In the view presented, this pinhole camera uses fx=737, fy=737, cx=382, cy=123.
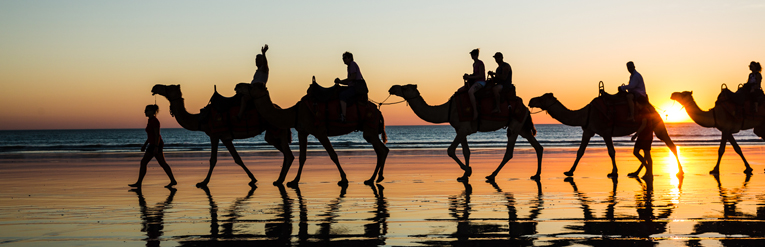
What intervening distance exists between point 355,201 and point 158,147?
15.9 ft

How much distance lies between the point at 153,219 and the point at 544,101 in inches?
403

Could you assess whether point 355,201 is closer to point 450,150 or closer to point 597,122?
point 450,150

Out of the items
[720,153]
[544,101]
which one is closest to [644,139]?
[544,101]

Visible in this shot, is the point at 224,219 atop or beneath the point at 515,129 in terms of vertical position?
beneath

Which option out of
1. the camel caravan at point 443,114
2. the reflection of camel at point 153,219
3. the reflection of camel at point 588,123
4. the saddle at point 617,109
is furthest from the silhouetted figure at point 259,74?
the saddle at point 617,109

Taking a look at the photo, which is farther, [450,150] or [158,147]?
[450,150]

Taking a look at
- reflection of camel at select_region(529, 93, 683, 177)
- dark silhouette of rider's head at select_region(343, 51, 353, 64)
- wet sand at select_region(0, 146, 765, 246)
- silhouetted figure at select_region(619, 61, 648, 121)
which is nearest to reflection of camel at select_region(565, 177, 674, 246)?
wet sand at select_region(0, 146, 765, 246)

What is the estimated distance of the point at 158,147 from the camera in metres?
13.6

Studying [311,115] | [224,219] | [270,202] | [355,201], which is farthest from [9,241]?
[311,115]

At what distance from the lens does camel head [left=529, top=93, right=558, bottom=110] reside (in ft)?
54.3

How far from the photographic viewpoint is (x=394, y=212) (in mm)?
9117

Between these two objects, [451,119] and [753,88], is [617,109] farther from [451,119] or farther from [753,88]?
[753,88]

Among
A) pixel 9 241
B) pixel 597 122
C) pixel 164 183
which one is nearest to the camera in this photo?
pixel 9 241

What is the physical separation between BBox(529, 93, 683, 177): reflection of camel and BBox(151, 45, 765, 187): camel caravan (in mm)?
22
